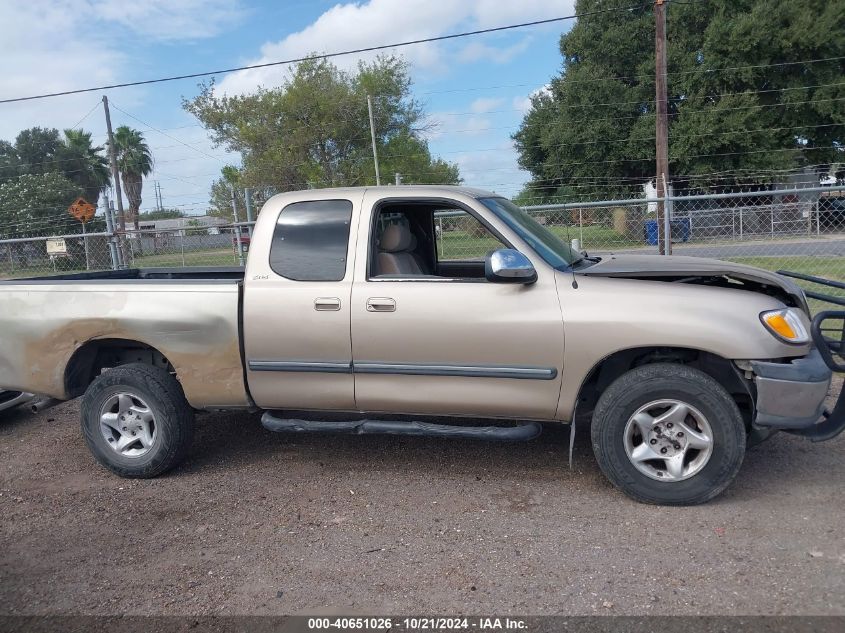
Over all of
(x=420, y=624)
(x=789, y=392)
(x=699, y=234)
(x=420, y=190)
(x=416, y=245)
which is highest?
(x=420, y=190)

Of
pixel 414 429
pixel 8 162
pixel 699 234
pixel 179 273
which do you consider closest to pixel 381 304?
pixel 414 429

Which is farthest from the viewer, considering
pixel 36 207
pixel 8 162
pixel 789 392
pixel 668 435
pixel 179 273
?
pixel 8 162

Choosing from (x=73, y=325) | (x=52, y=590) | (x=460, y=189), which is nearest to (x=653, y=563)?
Result: (x=460, y=189)

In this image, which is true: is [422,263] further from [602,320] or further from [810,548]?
[810,548]

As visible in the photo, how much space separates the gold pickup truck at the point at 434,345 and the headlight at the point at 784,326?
0.01m

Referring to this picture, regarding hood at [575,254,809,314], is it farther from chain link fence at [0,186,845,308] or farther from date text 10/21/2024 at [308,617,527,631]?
chain link fence at [0,186,845,308]

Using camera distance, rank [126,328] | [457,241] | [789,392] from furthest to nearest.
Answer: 1. [457,241]
2. [126,328]
3. [789,392]

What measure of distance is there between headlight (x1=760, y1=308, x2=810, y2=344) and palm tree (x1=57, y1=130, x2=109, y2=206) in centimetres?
5232

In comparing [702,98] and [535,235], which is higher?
[702,98]

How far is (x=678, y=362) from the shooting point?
409 centimetres

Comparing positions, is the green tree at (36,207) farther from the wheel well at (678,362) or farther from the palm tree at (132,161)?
the wheel well at (678,362)

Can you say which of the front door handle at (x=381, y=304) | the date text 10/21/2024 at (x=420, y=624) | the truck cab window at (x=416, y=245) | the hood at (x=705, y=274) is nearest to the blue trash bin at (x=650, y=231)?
the truck cab window at (x=416, y=245)

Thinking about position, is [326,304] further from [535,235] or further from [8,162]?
[8,162]

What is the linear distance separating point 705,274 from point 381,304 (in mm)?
1924
